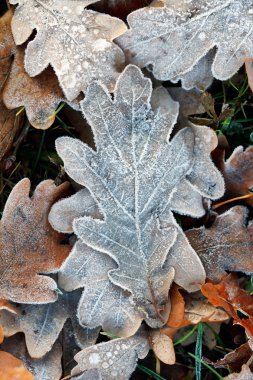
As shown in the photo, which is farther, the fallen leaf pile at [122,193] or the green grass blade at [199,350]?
the green grass blade at [199,350]

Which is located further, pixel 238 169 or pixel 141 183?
pixel 238 169

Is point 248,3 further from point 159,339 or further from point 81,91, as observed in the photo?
point 159,339

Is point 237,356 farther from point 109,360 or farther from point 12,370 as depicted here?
point 12,370

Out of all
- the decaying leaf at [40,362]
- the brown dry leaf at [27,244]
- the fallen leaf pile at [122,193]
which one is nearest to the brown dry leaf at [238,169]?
the fallen leaf pile at [122,193]

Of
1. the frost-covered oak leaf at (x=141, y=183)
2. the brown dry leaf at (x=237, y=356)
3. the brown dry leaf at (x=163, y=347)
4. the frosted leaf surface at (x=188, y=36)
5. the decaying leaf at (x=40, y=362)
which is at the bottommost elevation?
the brown dry leaf at (x=237, y=356)

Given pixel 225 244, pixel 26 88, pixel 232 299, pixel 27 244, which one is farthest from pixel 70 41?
pixel 232 299

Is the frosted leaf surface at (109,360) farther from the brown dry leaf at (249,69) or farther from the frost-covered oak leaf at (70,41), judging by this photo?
the brown dry leaf at (249,69)

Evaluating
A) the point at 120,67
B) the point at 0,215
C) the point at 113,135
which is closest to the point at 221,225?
the point at 113,135
